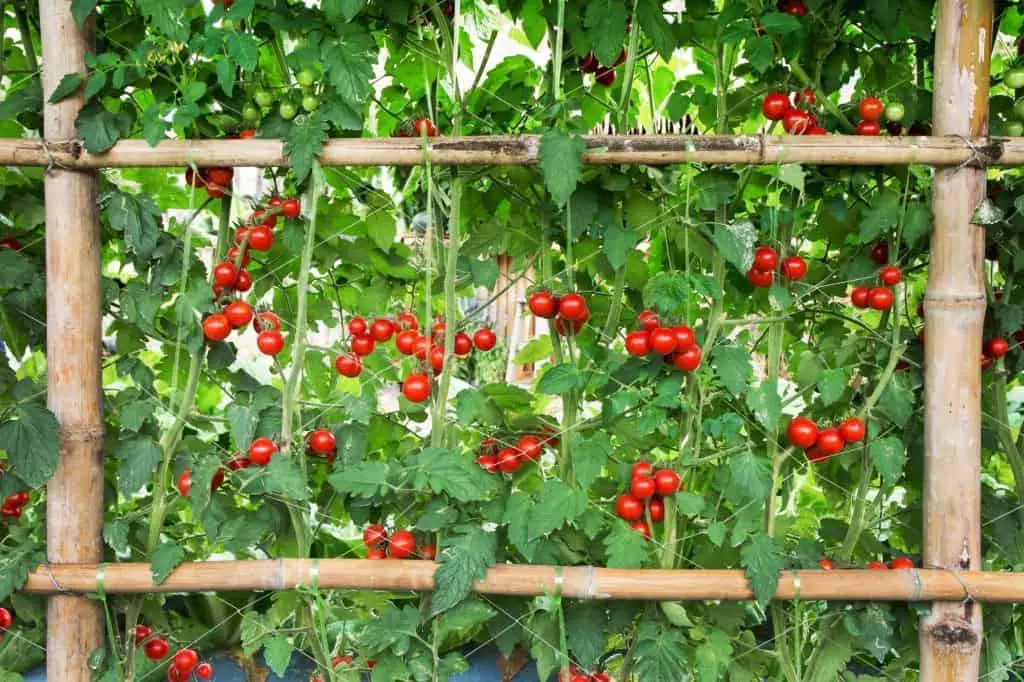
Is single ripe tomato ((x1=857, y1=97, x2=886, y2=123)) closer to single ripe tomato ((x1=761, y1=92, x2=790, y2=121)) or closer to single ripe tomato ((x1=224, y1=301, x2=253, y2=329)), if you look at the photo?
single ripe tomato ((x1=761, y1=92, x2=790, y2=121))

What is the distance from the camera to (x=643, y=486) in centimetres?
185

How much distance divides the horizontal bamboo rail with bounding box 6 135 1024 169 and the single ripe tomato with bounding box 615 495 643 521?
2.07 ft

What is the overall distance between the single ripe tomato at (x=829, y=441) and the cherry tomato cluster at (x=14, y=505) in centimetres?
157

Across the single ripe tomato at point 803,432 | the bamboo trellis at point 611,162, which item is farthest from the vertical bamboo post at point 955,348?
the single ripe tomato at point 803,432

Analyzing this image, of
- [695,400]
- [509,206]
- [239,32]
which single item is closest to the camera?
[239,32]

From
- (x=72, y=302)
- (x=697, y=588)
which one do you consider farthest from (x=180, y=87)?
(x=697, y=588)

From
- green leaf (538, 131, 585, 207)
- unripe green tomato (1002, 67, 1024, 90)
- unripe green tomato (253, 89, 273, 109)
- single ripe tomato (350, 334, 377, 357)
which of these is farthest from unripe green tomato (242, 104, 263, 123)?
unripe green tomato (1002, 67, 1024, 90)

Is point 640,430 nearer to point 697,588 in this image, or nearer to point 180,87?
point 697,588

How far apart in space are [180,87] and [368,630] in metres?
1.09

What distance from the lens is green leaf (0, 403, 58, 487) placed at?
72.7 inches

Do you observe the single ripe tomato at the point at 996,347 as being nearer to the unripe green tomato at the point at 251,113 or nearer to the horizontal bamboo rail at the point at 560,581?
the horizontal bamboo rail at the point at 560,581

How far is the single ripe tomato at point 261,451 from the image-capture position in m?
1.87

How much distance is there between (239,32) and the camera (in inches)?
71.1

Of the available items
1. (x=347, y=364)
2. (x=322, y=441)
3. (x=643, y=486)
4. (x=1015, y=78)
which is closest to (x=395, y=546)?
(x=322, y=441)
